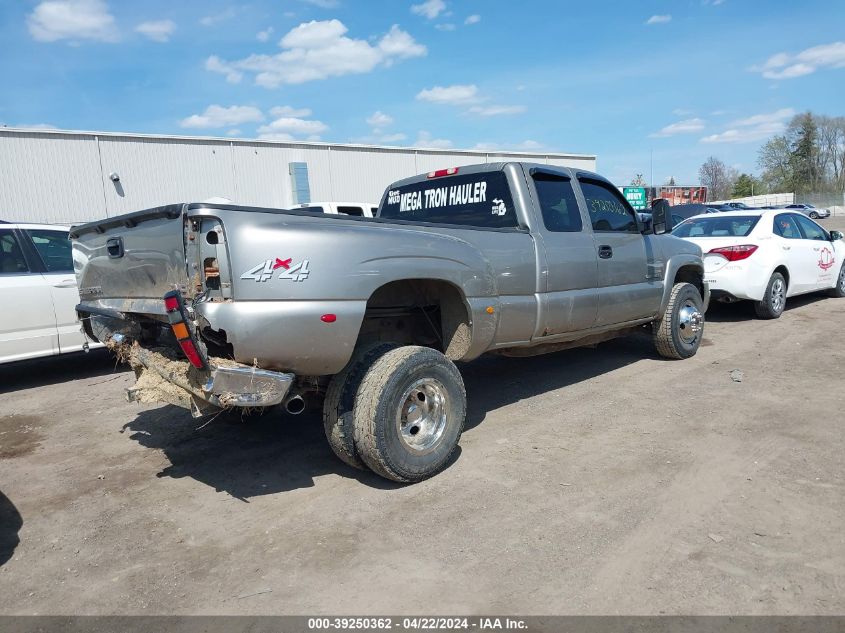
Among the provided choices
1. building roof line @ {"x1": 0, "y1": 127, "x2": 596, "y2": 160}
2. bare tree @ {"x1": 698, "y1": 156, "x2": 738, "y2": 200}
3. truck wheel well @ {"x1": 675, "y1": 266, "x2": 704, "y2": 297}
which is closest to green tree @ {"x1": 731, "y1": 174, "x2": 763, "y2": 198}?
bare tree @ {"x1": 698, "y1": 156, "x2": 738, "y2": 200}

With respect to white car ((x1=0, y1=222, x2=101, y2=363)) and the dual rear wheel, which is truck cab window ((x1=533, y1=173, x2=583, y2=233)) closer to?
Answer: the dual rear wheel

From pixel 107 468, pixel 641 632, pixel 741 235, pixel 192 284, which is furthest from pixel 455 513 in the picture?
pixel 741 235

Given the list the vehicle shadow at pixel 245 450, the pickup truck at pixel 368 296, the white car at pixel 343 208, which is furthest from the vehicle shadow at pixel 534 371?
the white car at pixel 343 208

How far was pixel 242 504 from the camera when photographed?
Result: 146 inches

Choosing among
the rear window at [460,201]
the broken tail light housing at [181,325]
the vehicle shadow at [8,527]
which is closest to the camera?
the broken tail light housing at [181,325]

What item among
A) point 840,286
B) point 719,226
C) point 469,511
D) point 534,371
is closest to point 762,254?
point 719,226

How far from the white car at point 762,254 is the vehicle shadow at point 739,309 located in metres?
0.41

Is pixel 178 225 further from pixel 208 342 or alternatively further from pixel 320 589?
pixel 320 589

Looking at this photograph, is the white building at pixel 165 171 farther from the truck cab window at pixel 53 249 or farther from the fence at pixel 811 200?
the fence at pixel 811 200

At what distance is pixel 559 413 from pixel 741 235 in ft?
18.0

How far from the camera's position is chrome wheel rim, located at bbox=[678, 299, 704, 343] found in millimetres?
6670

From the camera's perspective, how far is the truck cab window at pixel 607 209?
5566mm

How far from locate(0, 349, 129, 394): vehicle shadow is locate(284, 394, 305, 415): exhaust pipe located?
14.4 feet

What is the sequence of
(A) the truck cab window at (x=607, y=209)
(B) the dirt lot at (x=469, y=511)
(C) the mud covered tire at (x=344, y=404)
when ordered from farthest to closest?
(A) the truck cab window at (x=607, y=209) → (C) the mud covered tire at (x=344, y=404) → (B) the dirt lot at (x=469, y=511)
